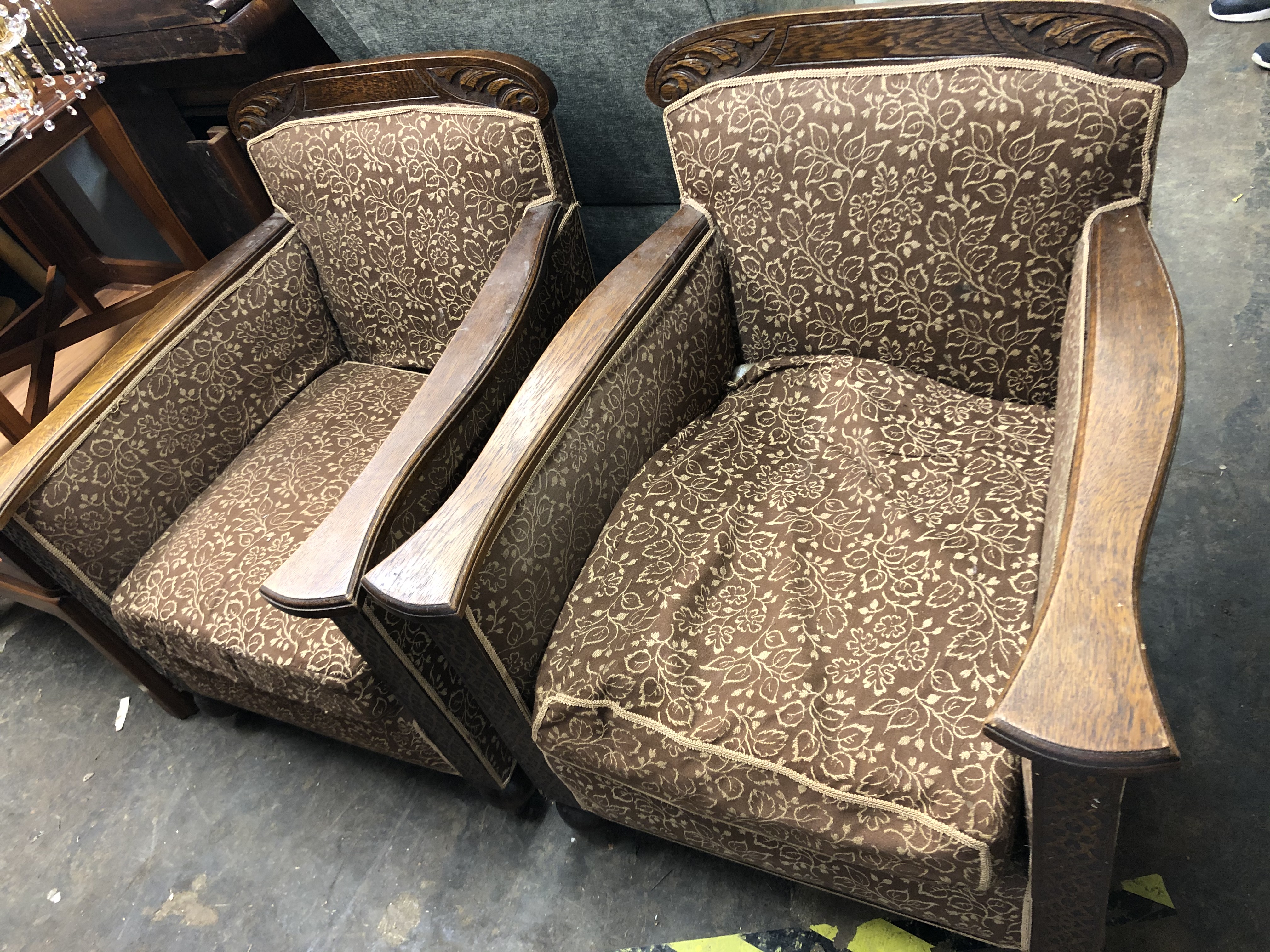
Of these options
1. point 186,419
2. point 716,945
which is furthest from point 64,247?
point 716,945

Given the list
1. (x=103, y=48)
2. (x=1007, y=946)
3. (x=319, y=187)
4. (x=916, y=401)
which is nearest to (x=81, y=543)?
(x=319, y=187)

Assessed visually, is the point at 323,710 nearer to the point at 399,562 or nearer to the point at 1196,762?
the point at 399,562

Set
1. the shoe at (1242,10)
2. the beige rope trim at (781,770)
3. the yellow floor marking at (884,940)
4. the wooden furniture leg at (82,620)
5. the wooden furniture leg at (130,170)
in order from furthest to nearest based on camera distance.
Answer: the shoe at (1242,10) < the wooden furniture leg at (130,170) < the wooden furniture leg at (82,620) < the yellow floor marking at (884,940) < the beige rope trim at (781,770)

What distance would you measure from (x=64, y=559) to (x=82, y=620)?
0.18 metres

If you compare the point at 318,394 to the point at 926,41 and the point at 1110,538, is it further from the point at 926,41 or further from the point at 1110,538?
the point at 1110,538

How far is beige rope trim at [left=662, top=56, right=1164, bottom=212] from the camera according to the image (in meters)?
0.93

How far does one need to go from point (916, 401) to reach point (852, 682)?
1.44 feet

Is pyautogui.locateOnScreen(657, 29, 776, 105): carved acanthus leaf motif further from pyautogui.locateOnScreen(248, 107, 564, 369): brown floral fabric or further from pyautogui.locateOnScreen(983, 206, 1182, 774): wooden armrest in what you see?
pyautogui.locateOnScreen(983, 206, 1182, 774): wooden armrest

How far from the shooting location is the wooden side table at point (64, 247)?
1395 millimetres

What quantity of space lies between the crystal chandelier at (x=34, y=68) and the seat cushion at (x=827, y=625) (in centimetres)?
109

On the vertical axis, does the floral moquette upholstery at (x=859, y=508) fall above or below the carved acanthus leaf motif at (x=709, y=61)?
below

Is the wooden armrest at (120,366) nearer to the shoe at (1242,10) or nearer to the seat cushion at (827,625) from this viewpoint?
the seat cushion at (827,625)

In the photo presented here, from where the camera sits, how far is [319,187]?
4.78 feet

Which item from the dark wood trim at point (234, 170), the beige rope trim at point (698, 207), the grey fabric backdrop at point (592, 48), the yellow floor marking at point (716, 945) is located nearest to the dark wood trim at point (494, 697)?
the yellow floor marking at point (716, 945)
